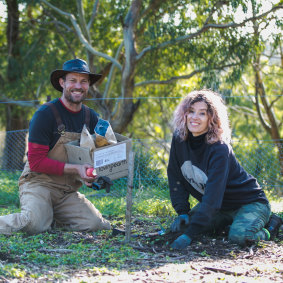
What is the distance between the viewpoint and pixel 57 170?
4.39 metres

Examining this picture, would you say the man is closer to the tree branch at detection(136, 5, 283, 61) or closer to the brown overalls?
the brown overalls

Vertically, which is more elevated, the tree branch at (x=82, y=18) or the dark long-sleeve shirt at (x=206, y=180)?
the tree branch at (x=82, y=18)

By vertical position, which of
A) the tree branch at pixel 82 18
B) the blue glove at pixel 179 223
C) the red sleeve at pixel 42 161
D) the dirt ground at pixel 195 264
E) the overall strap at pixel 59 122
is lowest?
the dirt ground at pixel 195 264

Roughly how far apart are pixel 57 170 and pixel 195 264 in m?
1.78

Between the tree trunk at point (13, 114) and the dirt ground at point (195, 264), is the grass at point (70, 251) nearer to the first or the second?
the dirt ground at point (195, 264)

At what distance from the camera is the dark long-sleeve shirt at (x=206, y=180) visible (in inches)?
148

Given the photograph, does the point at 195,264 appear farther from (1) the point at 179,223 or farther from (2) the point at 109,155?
(2) the point at 109,155

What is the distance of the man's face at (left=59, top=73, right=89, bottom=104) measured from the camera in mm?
4492

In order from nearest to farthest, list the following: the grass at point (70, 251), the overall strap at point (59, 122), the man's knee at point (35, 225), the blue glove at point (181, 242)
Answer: the grass at point (70, 251) < the blue glove at point (181, 242) < the man's knee at point (35, 225) < the overall strap at point (59, 122)

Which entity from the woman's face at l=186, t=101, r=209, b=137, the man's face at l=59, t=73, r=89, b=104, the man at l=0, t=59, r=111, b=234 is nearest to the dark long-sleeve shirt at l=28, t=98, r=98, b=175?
the man at l=0, t=59, r=111, b=234

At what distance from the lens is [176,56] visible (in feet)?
33.6

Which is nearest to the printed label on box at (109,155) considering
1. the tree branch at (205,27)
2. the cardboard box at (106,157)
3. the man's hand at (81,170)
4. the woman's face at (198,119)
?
the cardboard box at (106,157)

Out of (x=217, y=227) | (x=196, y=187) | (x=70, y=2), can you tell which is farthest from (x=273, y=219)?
(x=70, y=2)

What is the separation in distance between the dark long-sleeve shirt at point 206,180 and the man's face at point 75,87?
110 cm
